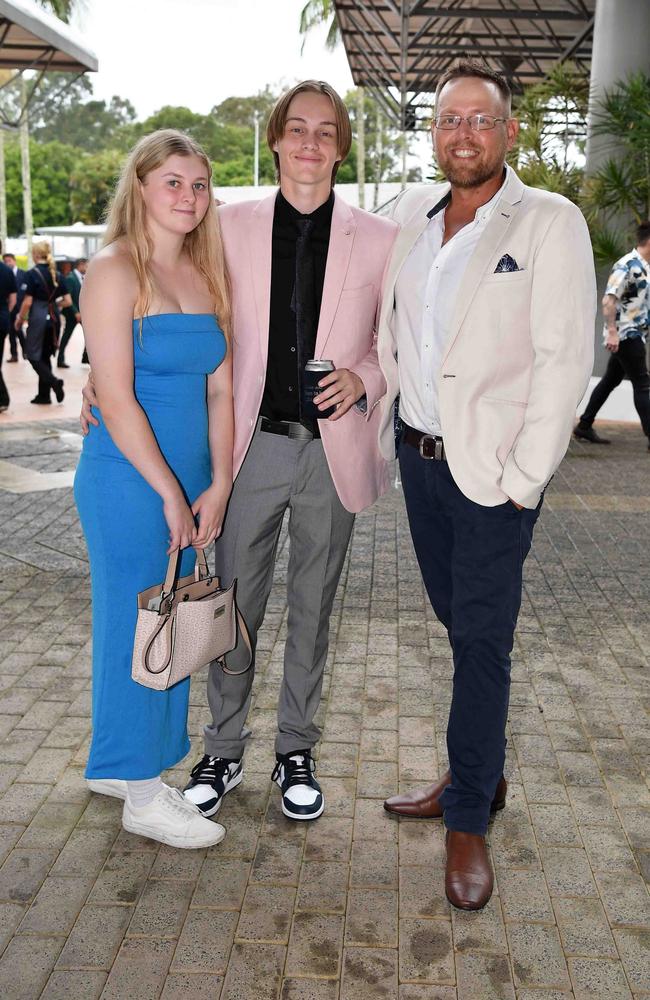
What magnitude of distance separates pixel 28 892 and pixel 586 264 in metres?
2.36

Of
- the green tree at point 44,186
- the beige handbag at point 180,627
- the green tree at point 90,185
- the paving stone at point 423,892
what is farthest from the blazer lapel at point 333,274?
the green tree at point 44,186

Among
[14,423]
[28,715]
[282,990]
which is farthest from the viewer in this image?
[14,423]

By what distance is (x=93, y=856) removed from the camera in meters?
3.18

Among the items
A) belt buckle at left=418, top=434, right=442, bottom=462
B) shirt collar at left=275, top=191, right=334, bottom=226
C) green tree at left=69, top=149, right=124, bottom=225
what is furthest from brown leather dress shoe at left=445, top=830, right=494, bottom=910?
green tree at left=69, top=149, right=124, bottom=225

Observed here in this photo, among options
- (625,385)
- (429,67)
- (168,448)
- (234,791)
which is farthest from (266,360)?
(429,67)

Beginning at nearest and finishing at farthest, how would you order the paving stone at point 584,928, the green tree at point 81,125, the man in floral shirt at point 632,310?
1. the paving stone at point 584,928
2. the man in floral shirt at point 632,310
3. the green tree at point 81,125

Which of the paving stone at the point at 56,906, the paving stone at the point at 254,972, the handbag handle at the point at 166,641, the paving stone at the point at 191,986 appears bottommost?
the paving stone at the point at 56,906

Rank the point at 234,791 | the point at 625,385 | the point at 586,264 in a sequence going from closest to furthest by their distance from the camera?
the point at 586,264, the point at 234,791, the point at 625,385

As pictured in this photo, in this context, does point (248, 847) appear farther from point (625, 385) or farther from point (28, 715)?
point (625, 385)

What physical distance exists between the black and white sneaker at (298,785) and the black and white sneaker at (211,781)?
15 cm

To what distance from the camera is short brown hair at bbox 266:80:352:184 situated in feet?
10.4

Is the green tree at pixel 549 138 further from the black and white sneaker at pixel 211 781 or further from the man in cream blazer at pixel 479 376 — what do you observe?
the black and white sneaker at pixel 211 781

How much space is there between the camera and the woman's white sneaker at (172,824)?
3.23 m

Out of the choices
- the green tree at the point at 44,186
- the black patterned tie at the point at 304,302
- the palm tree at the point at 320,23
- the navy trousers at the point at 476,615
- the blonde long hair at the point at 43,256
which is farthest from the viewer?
the green tree at the point at 44,186
